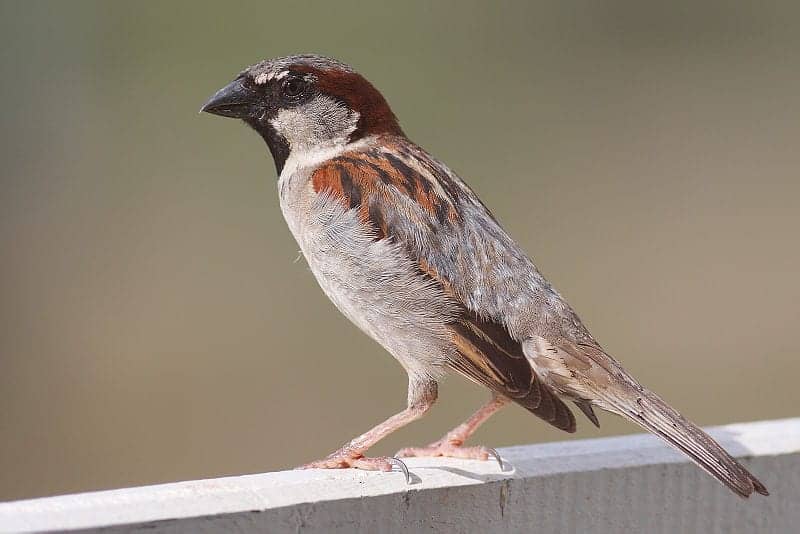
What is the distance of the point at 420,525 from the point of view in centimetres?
228

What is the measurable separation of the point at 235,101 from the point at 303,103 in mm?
164

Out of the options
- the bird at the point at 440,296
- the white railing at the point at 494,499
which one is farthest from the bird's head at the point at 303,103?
the white railing at the point at 494,499

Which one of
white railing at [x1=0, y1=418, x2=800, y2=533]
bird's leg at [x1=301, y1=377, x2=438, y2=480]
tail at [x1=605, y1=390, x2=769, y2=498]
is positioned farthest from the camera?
bird's leg at [x1=301, y1=377, x2=438, y2=480]

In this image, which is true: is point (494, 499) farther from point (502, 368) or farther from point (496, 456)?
point (502, 368)

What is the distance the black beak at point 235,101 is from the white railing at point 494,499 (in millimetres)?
1000

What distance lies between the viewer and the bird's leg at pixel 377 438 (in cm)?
263

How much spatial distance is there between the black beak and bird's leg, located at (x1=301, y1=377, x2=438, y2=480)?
774mm

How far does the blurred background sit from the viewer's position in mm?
6703

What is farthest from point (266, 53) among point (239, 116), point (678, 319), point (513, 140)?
point (239, 116)

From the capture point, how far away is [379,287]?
2.82 meters

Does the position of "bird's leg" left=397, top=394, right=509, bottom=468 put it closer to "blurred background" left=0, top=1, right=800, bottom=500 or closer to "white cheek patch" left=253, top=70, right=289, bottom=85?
"white cheek patch" left=253, top=70, right=289, bottom=85

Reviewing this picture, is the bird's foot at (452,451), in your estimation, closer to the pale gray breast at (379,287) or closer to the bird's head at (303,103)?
the pale gray breast at (379,287)

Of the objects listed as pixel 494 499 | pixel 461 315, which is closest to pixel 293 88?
pixel 461 315

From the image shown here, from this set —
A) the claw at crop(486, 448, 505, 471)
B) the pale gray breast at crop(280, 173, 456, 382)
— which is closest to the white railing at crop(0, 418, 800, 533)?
the claw at crop(486, 448, 505, 471)
